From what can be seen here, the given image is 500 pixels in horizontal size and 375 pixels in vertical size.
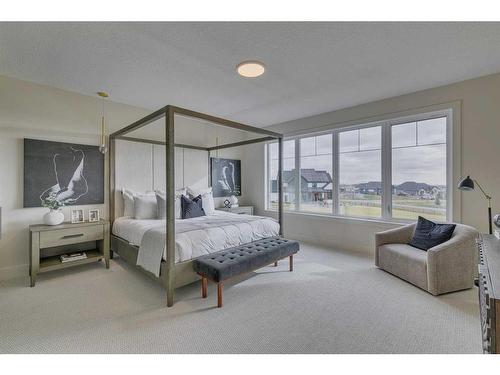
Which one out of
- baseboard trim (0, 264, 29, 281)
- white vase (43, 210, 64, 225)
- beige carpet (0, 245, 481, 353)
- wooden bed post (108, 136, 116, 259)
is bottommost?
beige carpet (0, 245, 481, 353)

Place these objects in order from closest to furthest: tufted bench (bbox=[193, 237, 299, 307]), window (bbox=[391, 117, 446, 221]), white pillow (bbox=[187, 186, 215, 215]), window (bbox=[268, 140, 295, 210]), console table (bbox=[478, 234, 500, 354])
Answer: console table (bbox=[478, 234, 500, 354]) < tufted bench (bbox=[193, 237, 299, 307]) < window (bbox=[391, 117, 446, 221]) < white pillow (bbox=[187, 186, 215, 215]) < window (bbox=[268, 140, 295, 210])

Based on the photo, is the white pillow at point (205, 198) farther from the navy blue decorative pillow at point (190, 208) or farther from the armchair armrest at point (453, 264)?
the armchair armrest at point (453, 264)

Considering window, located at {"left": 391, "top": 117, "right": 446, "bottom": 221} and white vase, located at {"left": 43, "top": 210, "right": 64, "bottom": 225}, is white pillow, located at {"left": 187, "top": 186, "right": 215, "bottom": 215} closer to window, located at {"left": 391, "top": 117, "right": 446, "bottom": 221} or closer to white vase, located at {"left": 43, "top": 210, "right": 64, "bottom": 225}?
white vase, located at {"left": 43, "top": 210, "right": 64, "bottom": 225}

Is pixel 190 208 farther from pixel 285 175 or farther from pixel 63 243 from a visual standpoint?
pixel 285 175

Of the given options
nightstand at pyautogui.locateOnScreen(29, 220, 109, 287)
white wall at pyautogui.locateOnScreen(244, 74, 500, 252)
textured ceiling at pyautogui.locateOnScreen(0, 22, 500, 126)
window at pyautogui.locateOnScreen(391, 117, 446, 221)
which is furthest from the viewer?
window at pyautogui.locateOnScreen(391, 117, 446, 221)

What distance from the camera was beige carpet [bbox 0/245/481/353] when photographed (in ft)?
5.56

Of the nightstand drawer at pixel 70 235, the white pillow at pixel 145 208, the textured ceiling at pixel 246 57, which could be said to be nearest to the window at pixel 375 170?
the textured ceiling at pixel 246 57

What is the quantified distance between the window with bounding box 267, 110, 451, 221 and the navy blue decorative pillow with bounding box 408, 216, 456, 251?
0.56 m

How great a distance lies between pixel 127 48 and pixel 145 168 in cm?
226

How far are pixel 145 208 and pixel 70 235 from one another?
986mm

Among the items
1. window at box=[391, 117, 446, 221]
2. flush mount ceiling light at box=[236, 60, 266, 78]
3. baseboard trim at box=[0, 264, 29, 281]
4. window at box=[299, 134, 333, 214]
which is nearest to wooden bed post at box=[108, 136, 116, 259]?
baseboard trim at box=[0, 264, 29, 281]

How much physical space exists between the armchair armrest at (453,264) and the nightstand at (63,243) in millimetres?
4117
